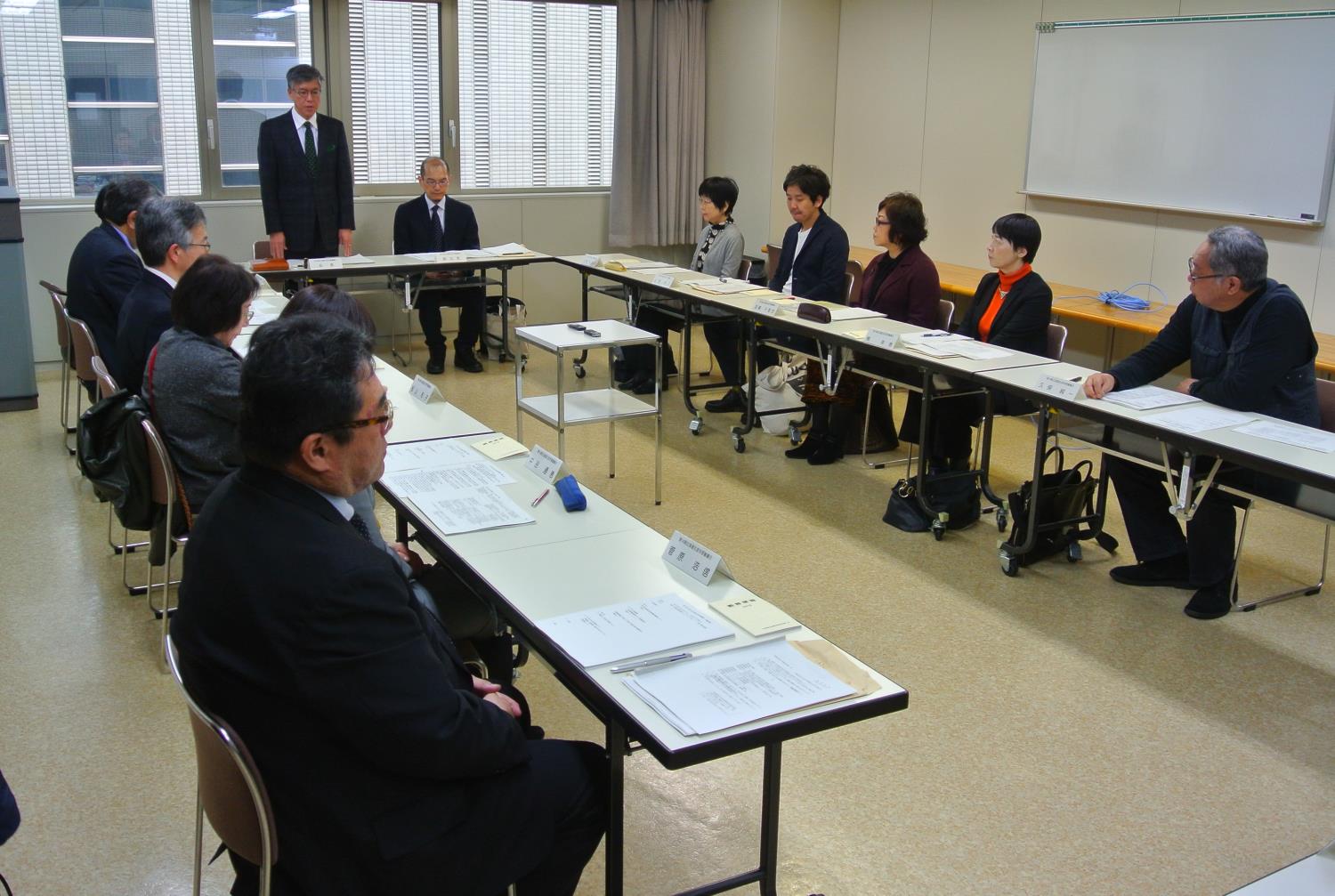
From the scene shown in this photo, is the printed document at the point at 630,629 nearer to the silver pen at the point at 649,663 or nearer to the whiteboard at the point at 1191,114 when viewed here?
the silver pen at the point at 649,663

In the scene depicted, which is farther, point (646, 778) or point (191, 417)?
point (191, 417)

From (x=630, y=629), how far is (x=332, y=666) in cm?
64

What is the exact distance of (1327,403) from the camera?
3719 millimetres

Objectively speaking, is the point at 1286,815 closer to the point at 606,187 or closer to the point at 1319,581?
the point at 1319,581

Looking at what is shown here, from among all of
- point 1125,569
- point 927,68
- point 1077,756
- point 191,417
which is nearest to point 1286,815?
point 1077,756

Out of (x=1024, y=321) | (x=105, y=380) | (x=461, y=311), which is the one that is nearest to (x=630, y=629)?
(x=105, y=380)

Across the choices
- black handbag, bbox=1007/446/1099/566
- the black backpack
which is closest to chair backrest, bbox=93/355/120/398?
the black backpack

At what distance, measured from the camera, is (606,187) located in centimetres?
831

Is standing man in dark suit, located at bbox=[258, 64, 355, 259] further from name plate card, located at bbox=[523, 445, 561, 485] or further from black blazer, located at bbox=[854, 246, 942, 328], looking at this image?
name plate card, located at bbox=[523, 445, 561, 485]

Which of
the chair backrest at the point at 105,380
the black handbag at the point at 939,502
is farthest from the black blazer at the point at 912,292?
the chair backrest at the point at 105,380

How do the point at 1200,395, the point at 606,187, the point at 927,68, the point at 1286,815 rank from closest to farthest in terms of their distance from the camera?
1. the point at 1286,815
2. the point at 1200,395
3. the point at 927,68
4. the point at 606,187

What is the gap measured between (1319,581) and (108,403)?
3788 mm

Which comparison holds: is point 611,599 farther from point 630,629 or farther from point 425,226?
point 425,226

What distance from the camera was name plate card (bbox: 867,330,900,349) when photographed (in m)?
4.45
